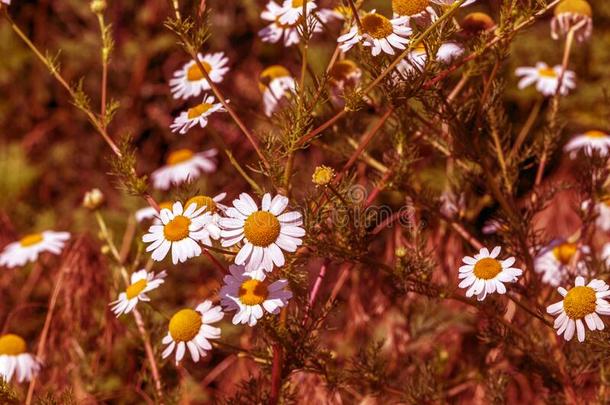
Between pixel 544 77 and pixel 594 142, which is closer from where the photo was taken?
pixel 594 142

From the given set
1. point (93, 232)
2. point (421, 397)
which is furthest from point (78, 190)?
point (421, 397)

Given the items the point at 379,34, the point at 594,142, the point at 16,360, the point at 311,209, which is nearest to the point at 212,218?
the point at 311,209

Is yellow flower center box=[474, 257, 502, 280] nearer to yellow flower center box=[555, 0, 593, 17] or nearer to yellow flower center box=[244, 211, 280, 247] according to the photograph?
yellow flower center box=[244, 211, 280, 247]

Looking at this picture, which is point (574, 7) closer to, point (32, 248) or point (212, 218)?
point (212, 218)

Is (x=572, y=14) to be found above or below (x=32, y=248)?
above

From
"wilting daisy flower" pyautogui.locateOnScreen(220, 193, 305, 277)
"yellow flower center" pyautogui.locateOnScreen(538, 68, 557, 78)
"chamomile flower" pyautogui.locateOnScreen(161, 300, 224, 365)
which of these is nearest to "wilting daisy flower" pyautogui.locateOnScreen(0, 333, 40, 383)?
"chamomile flower" pyautogui.locateOnScreen(161, 300, 224, 365)
